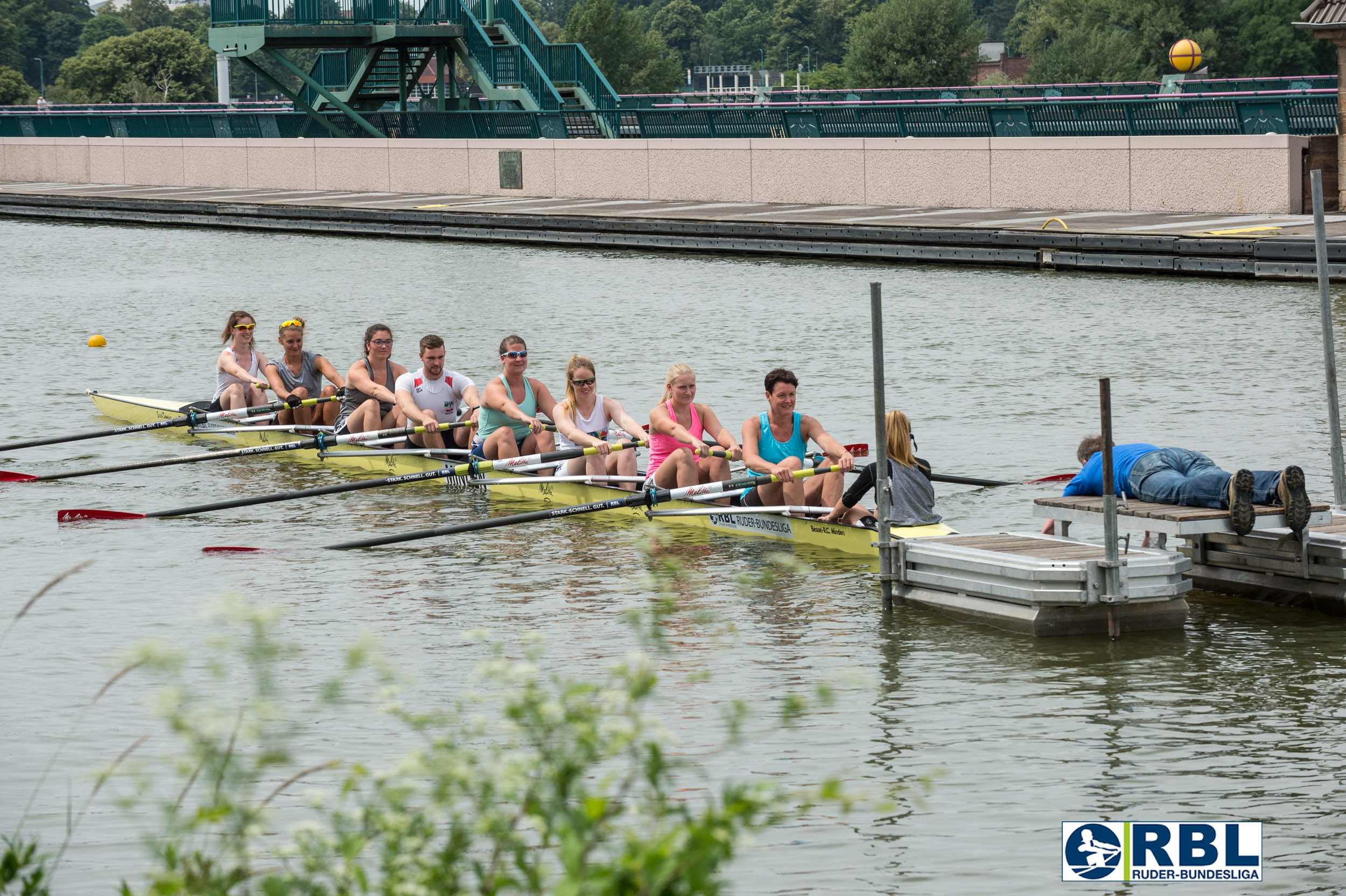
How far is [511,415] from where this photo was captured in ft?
49.8

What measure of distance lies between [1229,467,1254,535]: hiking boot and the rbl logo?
2.86 m

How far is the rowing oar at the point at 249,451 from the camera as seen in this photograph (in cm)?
1616

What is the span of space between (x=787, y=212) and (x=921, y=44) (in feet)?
173

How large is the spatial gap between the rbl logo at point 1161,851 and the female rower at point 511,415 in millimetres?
8366

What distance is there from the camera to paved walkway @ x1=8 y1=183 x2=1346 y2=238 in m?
28.8

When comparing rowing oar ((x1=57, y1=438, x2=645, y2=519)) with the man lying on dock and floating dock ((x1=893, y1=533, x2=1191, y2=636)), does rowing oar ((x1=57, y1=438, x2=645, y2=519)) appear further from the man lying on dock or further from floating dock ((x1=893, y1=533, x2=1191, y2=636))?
the man lying on dock

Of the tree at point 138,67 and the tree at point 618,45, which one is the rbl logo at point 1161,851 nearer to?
the tree at point 618,45

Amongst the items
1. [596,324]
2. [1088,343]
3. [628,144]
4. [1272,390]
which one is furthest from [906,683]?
[628,144]

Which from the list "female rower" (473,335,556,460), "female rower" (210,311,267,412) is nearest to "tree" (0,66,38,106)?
→ "female rower" (210,311,267,412)

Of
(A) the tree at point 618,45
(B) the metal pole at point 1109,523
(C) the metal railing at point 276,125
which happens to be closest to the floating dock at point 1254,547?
(B) the metal pole at point 1109,523

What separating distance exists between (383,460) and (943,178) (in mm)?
21536

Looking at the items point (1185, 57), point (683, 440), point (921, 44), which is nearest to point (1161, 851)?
point (683, 440)

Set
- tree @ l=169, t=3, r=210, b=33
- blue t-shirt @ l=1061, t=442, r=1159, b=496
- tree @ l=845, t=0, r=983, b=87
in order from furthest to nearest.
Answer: tree @ l=169, t=3, r=210, b=33 → tree @ l=845, t=0, r=983, b=87 → blue t-shirt @ l=1061, t=442, r=1159, b=496

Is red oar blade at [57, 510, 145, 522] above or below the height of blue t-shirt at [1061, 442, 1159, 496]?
below
